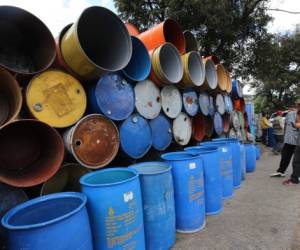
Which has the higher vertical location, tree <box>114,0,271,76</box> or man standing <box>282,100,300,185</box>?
tree <box>114,0,271,76</box>

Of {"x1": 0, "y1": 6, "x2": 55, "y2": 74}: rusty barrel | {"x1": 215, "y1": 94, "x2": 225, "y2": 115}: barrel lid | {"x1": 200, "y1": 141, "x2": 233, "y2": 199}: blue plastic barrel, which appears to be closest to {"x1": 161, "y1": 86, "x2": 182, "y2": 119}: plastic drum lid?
{"x1": 200, "y1": 141, "x2": 233, "y2": 199}: blue plastic barrel

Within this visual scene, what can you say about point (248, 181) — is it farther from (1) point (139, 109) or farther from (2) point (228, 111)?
(1) point (139, 109)

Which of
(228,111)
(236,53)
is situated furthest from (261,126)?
(228,111)

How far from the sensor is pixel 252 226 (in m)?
2.65

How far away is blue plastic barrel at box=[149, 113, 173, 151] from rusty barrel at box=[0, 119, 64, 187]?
1.39m

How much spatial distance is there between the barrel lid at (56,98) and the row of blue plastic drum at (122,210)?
0.63m

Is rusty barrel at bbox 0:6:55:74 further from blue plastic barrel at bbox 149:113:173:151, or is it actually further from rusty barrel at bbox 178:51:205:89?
rusty barrel at bbox 178:51:205:89

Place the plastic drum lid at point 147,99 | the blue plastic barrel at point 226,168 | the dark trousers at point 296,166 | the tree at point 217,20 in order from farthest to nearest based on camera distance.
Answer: the tree at point 217,20
the dark trousers at point 296,166
the blue plastic barrel at point 226,168
the plastic drum lid at point 147,99

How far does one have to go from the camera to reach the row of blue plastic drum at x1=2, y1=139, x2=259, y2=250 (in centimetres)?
140

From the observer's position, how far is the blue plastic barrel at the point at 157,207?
2109 millimetres

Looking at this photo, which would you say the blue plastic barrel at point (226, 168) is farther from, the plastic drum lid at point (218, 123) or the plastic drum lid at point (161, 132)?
the plastic drum lid at point (218, 123)

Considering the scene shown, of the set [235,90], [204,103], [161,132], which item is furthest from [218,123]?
[161,132]

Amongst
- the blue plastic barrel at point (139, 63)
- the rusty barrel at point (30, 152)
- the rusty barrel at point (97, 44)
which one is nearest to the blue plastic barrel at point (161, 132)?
the blue plastic barrel at point (139, 63)

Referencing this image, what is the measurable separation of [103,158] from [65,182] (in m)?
0.45
